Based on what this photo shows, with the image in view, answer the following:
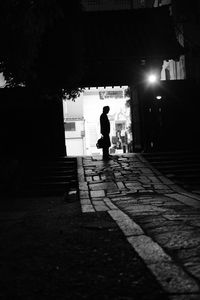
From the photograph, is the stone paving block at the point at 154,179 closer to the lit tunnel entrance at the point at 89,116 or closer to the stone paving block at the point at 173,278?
the stone paving block at the point at 173,278

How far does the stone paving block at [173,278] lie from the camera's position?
8.98ft

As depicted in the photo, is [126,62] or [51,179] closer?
[51,179]

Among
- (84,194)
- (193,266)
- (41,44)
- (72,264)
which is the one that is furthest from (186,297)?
(41,44)

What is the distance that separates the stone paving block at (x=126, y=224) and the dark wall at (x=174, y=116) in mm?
10959

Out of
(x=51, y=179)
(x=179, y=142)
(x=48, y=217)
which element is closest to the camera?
(x=48, y=217)

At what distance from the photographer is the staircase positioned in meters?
12.7

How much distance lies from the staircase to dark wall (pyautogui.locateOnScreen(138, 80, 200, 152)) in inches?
178

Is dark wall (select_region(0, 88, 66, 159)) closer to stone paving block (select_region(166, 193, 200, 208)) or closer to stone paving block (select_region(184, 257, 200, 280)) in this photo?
stone paving block (select_region(166, 193, 200, 208))

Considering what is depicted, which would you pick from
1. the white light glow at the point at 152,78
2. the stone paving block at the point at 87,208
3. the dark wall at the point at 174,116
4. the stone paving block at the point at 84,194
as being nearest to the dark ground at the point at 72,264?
the stone paving block at the point at 87,208

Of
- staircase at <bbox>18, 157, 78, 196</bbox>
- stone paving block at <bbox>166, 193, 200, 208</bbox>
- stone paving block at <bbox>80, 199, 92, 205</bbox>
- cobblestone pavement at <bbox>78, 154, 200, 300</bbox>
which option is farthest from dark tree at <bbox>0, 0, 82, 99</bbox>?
stone paving block at <bbox>166, 193, 200, 208</bbox>

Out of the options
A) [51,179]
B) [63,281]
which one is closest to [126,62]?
[51,179]

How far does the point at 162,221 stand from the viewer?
5.46m

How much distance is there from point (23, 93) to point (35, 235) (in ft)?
39.0

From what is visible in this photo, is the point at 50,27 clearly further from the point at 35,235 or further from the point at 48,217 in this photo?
the point at 35,235
